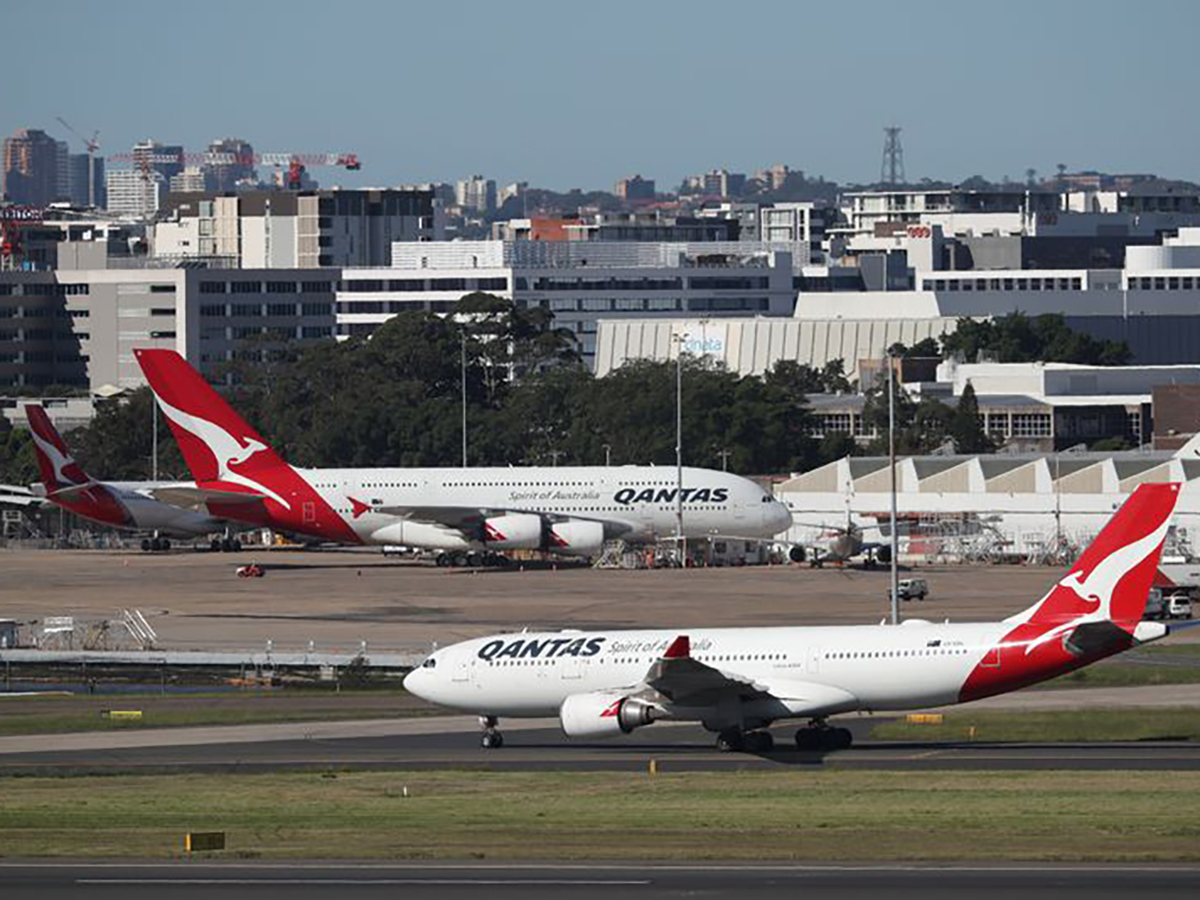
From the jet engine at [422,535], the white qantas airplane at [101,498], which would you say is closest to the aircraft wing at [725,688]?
the jet engine at [422,535]

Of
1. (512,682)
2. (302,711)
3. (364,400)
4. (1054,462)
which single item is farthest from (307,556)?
(512,682)

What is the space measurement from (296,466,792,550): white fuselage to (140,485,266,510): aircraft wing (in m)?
3.36

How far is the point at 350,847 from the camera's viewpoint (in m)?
42.5

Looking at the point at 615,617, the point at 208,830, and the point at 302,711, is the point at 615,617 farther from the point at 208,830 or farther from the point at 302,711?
the point at 208,830

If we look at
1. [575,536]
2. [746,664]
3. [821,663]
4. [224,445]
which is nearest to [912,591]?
[575,536]

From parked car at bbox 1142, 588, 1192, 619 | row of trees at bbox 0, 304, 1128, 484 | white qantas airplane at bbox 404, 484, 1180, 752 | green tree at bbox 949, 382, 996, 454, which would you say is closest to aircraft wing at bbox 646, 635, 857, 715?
white qantas airplane at bbox 404, 484, 1180, 752

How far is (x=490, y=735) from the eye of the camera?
59062 millimetres

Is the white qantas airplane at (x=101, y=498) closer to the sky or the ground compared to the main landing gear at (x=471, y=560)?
closer to the sky

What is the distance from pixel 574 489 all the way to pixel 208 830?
2935 inches

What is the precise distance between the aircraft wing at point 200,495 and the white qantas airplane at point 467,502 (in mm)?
64

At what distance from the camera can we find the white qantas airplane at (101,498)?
407ft

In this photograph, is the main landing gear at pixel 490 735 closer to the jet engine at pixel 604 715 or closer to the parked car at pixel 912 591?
the jet engine at pixel 604 715

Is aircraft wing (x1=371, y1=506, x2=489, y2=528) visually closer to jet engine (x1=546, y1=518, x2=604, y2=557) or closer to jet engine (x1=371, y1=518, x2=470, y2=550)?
jet engine (x1=371, y1=518, x2=470, y2=550)

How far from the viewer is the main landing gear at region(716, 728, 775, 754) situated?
184 ft
